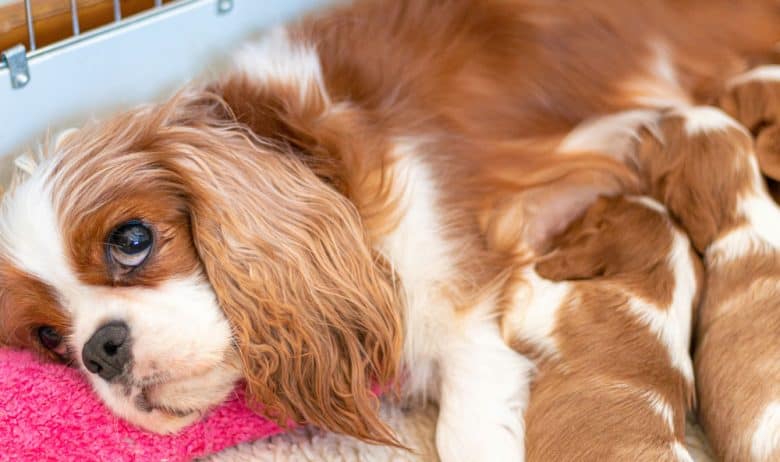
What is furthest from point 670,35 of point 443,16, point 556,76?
point 443,16

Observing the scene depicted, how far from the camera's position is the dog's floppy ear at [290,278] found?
154 centimetres

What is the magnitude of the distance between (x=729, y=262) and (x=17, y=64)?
1.25 meters

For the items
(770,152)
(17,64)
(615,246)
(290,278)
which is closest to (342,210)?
(290,278)

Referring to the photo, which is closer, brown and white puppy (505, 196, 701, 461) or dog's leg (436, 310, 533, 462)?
brown and white puppy (505, 196, 701, 461)

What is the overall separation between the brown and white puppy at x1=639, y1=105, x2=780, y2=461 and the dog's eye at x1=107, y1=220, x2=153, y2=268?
91cm

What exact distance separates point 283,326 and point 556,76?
0.70 m

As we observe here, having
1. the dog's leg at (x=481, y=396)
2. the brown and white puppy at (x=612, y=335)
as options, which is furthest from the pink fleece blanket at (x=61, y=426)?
the brown and white puppy at (x=612, y=335)

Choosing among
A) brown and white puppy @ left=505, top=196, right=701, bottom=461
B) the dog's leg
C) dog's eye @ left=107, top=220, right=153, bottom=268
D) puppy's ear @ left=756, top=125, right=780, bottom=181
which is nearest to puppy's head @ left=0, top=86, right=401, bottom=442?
dog's eye @ left=107, top=220, right=153, bottom=268

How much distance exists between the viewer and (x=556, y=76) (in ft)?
6.11

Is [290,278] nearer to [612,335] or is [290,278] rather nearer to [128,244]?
[128,244]

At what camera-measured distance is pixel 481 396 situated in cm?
166

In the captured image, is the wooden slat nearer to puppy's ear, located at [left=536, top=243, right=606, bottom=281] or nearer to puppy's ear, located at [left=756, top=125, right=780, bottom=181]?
puppy's ear, located at [left=536, top=243, right=606, bottom=281]

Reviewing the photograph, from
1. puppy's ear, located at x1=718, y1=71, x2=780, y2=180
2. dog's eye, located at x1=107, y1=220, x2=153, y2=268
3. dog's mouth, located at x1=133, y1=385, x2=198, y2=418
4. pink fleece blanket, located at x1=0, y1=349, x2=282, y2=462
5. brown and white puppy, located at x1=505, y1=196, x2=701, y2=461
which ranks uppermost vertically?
puppy's ear, located at x1=718, y1=71, x2=780, y2=180

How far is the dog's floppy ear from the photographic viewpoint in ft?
5.05
